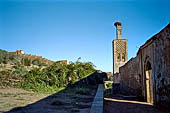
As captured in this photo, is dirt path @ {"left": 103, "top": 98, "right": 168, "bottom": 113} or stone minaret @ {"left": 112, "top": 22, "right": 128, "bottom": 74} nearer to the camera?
dirt path @ {"left": 103, "top": 98, "right": 168, "bottom": 113}

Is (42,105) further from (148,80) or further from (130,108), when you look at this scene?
(148,80)

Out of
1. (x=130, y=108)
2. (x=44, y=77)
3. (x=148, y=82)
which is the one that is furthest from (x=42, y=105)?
(x=44, y=77)

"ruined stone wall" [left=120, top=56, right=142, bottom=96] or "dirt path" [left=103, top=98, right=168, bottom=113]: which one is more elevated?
"ruined stone wall" [left=120, top=56, right=142, bottom=96]

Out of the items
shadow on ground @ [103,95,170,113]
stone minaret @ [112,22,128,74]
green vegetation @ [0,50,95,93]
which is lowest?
shadow on ground @ [103,95,170,113]

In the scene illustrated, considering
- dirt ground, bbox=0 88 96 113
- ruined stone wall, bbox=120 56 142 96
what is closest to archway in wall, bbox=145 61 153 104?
ruined stone wall, bbox=120 56 142 96

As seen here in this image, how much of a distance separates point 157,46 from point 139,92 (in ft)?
11.5

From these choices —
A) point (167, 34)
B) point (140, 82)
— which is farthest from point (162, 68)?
point (140, 82)

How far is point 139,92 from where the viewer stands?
309 inches

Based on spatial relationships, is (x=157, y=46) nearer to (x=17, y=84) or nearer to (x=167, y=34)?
(x=167, y=34)

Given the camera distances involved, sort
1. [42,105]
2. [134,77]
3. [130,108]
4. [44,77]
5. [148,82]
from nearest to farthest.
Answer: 1. [130,108]
2. [42,105]
3. [148,82]
4. [134,77]
5. [44,77]

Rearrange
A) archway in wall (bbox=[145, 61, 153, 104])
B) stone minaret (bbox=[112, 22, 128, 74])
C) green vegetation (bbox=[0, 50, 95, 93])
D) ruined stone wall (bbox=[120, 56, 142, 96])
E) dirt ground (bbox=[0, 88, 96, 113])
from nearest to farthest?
dirt ground (bbox=[0, 88, 96, 113]) < archway in wall (bbox=[145, 61, 153, 104]) < ruined stone wall (bbox=[120, 56, 142, 96]) < green vegetation (bbox=[0, 50, 95, 93]) < stone minaret (bbox=[112, 22, 128, 74])

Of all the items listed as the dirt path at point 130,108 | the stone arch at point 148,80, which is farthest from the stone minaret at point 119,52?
the dirt path at point 130,108

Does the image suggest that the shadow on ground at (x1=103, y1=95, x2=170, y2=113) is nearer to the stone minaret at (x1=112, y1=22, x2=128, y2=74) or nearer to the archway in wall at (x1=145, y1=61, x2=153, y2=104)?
the archway in wall at (x1=145, y1=61, x2=153, y2=104)

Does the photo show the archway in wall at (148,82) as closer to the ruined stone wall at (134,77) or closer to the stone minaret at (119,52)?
the ruined stone wall at (134,77)
